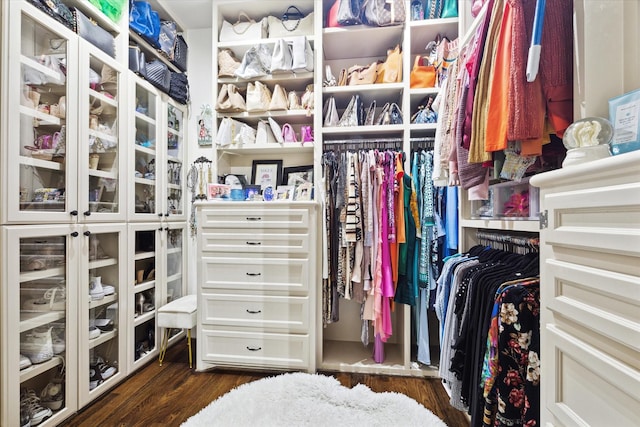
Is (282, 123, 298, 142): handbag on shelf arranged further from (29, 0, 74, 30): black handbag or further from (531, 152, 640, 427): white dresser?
(531, 152, 640, 427): white dresser

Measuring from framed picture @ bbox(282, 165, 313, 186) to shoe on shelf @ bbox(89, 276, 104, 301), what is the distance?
138 cm

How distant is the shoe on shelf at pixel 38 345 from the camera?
1.40m

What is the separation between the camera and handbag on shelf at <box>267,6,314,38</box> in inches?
86.7

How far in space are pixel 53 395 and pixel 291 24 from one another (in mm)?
2675

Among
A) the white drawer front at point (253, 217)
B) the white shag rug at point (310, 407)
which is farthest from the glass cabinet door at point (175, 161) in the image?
the white shag rug at point (310, 407)

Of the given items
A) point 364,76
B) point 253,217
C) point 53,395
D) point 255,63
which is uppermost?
point 255,63

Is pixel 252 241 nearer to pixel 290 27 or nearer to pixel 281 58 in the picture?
pixel 281 58

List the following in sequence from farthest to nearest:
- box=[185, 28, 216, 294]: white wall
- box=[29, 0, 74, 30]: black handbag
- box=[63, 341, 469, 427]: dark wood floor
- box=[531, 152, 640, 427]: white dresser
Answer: box=[185, 28, 216, 294]: white wall
box=[63, 341, 469, 427]: dark wood floor
box=[29, 0, 74, 30]: black handbag
box=[531, 152, 640, 427]: white dresser

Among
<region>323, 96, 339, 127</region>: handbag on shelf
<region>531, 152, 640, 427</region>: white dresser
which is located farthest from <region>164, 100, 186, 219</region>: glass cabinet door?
<region>531, 152, 640, 427</region>: white dresser

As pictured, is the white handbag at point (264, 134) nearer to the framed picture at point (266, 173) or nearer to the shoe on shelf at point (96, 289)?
the framed picture at point (266, 173)

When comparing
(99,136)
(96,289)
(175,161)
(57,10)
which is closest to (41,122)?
(99,136)

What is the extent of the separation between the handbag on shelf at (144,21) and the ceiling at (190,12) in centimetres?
17

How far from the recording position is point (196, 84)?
264cm

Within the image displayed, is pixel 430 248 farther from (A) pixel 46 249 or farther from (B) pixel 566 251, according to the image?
(A) pixel 46 249
